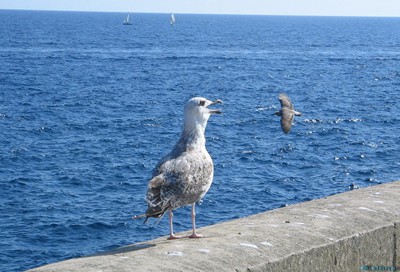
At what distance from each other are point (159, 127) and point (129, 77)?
103ft

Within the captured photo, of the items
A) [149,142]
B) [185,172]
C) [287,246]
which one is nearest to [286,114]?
[185,172]

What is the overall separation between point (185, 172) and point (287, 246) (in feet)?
5.28

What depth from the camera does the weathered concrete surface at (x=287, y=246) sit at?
15.4 feet

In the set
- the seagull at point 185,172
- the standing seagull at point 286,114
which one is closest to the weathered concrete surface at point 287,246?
the seagull at point 185,172

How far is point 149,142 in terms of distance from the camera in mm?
42531

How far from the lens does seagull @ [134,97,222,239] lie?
6.29 meters

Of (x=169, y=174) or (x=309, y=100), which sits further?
(x=309, y=100)

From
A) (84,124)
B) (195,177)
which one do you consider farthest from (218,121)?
(195,177)

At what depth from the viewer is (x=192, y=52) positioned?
4572 inches

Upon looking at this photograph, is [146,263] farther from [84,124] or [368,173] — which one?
[84,124]

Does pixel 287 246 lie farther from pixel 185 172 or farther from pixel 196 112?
pixel 196 112

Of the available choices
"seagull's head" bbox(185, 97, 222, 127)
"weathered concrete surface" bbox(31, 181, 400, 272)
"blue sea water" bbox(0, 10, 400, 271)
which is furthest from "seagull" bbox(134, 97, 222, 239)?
"blue sea water" bbox(0, 10, 400, 271)

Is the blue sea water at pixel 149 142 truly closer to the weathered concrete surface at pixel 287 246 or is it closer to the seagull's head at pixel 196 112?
the seagull's head at pixel 196 112

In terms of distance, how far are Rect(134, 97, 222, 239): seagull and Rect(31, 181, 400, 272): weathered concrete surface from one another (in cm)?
Answer: 45
